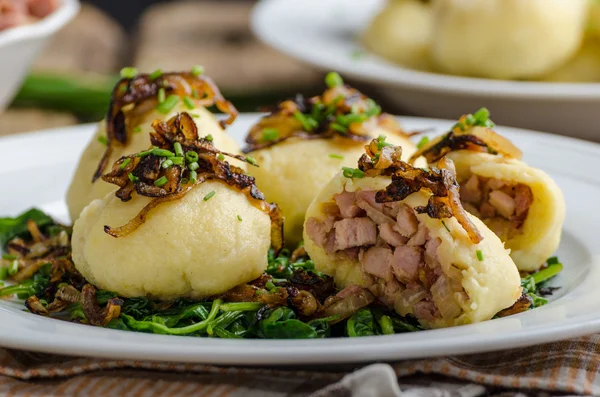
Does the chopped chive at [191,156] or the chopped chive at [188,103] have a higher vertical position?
the chopped chive at [191,156]

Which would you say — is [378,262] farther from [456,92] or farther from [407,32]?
[407,32]

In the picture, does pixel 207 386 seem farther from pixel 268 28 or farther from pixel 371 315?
pixel 268 28

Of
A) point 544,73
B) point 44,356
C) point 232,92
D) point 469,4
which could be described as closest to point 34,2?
point 232,92

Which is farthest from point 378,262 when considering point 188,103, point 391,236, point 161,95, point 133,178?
point 161,95

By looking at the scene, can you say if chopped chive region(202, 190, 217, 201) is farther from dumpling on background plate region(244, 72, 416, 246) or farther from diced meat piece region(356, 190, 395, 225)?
dumpling on background plate region(244, 72, 416, 246)

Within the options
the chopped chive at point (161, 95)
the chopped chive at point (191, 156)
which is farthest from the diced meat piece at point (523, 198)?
the chopped chive at point (161, 95)

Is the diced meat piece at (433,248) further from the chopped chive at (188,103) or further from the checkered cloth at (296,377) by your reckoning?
the chopped chive at (188,103)
